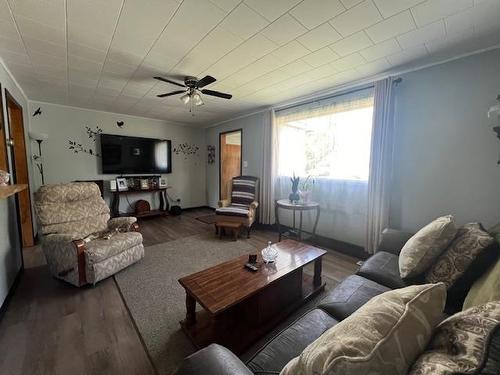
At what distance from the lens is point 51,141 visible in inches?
161

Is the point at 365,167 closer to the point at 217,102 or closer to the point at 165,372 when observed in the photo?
the point at 217,102

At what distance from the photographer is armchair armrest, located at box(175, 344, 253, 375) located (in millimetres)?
745

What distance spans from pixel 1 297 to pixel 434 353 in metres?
2.84

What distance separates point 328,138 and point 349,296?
2478mm

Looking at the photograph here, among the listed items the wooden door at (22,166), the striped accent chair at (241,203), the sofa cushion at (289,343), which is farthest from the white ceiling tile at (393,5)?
the wooden door at (22,166)

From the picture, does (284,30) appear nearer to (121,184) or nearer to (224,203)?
(224,203)

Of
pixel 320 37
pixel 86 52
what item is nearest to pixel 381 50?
pixel 320 37

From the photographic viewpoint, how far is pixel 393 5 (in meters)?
1.52

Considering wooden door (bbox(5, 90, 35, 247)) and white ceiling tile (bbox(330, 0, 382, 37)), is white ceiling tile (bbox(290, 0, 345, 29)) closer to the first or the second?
white ceiling tile (bbox(330, 0, 382, 37))

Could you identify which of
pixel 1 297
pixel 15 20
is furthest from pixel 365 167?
pixel 1 297

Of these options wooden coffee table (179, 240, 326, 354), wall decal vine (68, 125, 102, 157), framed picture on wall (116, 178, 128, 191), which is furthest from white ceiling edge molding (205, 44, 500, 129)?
wall decal vine (68, 125, 102, 157)

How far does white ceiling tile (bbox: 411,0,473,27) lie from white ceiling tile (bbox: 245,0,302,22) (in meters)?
0.89

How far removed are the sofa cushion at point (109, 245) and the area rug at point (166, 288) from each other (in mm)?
312

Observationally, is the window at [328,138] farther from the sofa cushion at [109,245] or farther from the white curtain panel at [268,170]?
the sofa cushion at [109,245]
